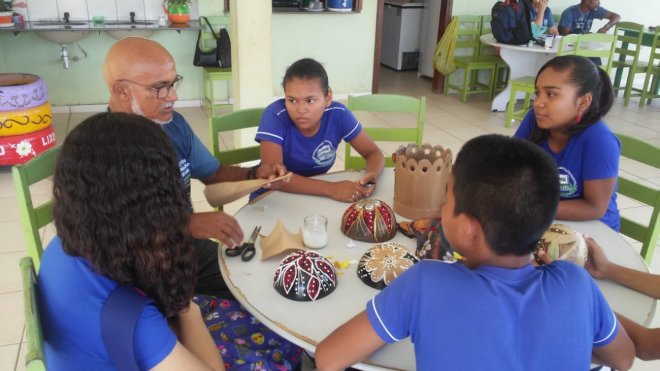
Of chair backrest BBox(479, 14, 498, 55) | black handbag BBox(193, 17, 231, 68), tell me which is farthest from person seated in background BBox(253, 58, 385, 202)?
chair backrest BBox(479, 14, 498, 55)

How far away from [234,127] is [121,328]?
1485mm

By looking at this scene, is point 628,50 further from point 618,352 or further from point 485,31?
point 618,352

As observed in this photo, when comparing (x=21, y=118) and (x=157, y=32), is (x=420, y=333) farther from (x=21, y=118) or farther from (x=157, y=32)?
(x=157, y=32)

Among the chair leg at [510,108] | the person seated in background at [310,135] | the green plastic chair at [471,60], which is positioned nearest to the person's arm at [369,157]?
the person seated in background at [310,135]

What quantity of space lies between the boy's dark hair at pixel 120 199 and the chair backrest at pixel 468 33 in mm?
5676

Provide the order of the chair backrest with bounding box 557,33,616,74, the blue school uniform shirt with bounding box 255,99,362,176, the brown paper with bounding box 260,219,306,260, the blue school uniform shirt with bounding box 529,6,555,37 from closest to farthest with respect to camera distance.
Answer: the brown paper with bounding box 260,219,306,260 → the blue school uniform shirt with bounding box 255,99,362,176 → the chair backrest with bounding box 557,33,616,74 → the blue school uniform shirt with bounding box 529,6,555,37

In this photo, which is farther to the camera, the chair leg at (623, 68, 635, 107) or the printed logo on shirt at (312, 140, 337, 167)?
the chair leg at (623, 68, 635, 107)

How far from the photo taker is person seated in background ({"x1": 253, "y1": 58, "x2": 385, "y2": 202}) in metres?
1.83

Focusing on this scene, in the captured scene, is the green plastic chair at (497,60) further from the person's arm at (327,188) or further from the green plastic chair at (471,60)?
the person's arm at (327,188)

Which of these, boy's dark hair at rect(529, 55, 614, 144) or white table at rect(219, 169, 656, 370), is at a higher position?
boy's dark hair at rect(529, 55, 614, 144)

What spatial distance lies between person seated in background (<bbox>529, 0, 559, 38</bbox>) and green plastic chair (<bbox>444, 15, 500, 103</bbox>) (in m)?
0.68

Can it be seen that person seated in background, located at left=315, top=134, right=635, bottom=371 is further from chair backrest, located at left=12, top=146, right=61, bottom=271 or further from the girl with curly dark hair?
chair backrest, located at left=12, top=146, right=61, bottom=271

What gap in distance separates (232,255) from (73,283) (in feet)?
1.75

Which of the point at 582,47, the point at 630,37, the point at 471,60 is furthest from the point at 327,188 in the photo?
the point at 630,37
